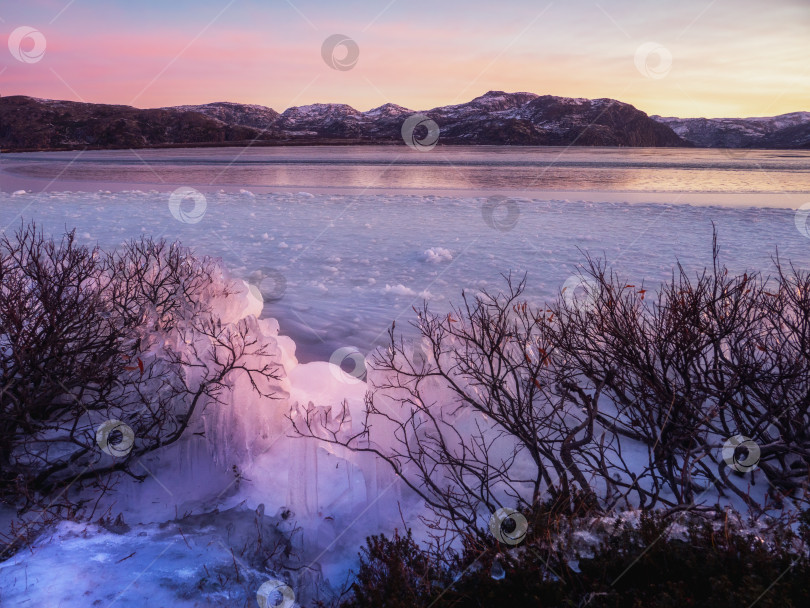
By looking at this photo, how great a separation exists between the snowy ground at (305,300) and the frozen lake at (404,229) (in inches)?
2.8

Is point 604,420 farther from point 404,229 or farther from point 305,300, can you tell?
point 404,229

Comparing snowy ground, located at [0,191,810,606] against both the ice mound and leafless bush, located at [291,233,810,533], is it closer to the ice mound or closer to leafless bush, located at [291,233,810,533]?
the ice mound

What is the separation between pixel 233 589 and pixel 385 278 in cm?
842

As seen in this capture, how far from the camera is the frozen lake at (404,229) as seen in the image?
432 inches

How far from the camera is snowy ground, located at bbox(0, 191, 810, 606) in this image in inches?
171

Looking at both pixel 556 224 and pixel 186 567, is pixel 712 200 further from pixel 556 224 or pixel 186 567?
pixel 186 567

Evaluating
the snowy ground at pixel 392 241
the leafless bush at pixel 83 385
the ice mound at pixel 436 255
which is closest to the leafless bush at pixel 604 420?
the leafless bush at pixel 83 385

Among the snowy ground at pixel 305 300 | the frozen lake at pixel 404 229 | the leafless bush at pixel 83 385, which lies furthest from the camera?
the frozen lake at pixel 404 229

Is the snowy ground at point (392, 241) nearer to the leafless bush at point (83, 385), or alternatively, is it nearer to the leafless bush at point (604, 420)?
the leafless bush at point (83, 385)

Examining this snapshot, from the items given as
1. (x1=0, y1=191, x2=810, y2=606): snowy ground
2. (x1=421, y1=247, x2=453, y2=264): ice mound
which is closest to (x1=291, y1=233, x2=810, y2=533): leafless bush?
(x1=0, y1=191, x2=810, y2=606): snowy ground

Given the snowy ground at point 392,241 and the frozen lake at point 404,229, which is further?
the frozen lake at point 404,229

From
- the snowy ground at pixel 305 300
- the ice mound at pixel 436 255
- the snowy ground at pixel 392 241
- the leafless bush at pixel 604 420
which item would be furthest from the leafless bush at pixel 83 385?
the ice mound at pixel 436 255

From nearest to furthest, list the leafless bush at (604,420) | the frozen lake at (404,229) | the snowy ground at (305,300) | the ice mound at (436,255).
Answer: the snowy ground at (305,300)
the leafless bush at (604,420)
the frozen lake at (404,229)
the ice mound at (436,255)

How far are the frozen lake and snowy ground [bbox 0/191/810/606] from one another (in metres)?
0.07
